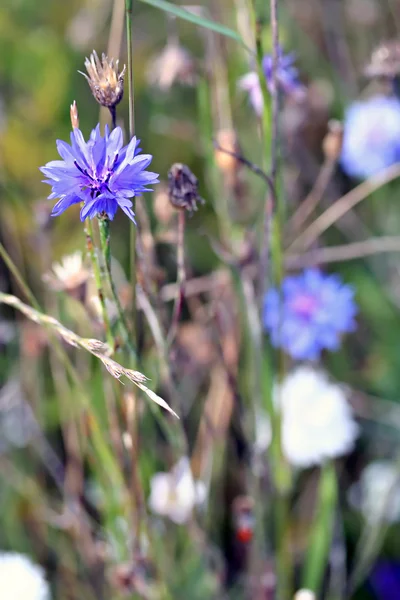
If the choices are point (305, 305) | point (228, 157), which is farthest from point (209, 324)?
point (228, 157)

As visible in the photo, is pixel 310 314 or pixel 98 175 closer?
pixel 98 175

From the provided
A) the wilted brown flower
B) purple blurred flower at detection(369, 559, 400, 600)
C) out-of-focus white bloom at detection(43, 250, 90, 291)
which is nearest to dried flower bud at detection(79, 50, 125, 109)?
out-of-focus white bloom at detection(43, 250, 90, 291)

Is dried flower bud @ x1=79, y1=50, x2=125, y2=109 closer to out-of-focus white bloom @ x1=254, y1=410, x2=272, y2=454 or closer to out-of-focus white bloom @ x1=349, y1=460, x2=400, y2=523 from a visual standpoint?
out-of-focus white bloom @ x1=254, y1=410, x2=272, y2=454

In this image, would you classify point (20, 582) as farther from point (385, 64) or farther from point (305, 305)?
point (385, 64)

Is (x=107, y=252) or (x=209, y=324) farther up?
(x=209, y=324)

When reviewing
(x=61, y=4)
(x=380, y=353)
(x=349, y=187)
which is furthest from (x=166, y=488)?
(x=61, y=4)

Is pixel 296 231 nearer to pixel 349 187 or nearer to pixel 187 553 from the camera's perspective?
pixel 349 187

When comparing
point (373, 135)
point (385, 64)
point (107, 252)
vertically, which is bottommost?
point (107, 252)

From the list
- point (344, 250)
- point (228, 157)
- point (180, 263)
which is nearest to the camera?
point (180, 263)

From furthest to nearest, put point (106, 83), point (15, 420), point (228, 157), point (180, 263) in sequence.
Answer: point (15, 420) < point (228, 157) < point (180, 263) < point (106, 83)
